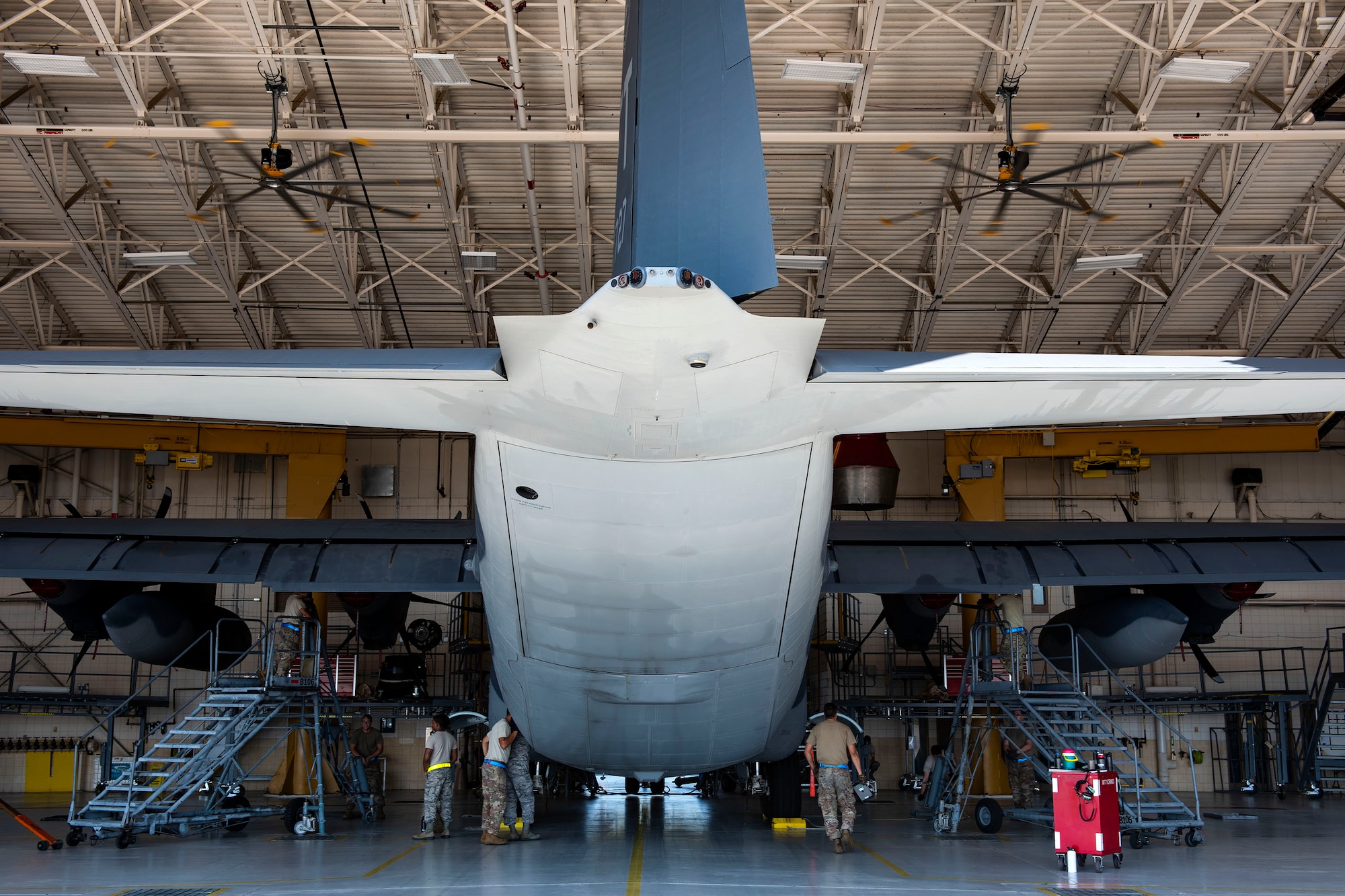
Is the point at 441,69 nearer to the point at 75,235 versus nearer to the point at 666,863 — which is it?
the point at 75,235

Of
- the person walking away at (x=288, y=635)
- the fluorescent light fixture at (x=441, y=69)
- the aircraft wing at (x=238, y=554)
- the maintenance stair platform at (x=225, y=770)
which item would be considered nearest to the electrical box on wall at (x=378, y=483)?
the maintenance stair platform at (x=225, y=770)

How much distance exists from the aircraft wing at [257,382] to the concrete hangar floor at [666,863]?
352 centimetres

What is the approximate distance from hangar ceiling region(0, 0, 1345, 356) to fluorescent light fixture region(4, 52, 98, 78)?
589 mm

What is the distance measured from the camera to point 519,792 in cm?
1168

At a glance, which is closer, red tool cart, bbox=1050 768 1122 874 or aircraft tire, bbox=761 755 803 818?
Result: red tool cart, bbox=1050 768 1122 874

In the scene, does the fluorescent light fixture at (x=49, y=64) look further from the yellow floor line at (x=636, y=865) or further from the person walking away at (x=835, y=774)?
the person walking away at (x=835, y=774)

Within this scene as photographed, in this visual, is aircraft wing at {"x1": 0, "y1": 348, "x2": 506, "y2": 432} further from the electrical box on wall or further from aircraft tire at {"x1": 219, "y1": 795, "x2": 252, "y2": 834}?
the electrical box on wall

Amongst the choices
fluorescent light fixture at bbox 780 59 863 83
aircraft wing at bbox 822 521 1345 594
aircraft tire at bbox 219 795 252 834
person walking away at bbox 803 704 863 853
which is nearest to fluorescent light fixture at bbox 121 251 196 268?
aircraft tire at bbox 219 795 252 834

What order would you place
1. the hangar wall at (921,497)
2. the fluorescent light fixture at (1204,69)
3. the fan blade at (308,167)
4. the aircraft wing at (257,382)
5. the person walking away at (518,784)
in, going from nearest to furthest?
the aircraft wing at (257,382), the person walking away at (518,784), the fan blade at (308,167), the fluorescent light fixture at (1204,69), the hangar wall at (921,497)

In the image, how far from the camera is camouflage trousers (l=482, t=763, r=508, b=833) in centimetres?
1111

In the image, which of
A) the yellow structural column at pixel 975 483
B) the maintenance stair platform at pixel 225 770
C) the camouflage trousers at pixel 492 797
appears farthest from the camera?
the yellow structural column at pixel 975 483

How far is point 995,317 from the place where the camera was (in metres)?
24.5

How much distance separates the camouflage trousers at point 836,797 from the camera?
10.6 metres

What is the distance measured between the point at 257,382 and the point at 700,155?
124 inches
